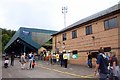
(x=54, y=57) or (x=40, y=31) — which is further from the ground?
(x=40, y=31)

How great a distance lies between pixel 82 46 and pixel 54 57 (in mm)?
3981

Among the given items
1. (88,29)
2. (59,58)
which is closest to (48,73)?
(59,58)

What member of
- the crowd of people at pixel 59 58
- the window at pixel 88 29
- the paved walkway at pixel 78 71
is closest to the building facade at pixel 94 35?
the window at pixel 88 29

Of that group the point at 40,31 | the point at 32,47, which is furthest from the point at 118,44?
A: the point at 40,31

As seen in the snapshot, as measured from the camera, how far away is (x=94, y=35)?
29734 mm

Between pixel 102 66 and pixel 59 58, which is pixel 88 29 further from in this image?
pixel 102 66

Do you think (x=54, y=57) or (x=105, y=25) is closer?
(x=105, y=25)

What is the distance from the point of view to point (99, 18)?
2844 centimetres

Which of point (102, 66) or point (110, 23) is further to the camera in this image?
point (110, 23)

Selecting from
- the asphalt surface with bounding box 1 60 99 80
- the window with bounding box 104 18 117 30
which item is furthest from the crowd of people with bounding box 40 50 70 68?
the window with bounding box 104 18 117 30

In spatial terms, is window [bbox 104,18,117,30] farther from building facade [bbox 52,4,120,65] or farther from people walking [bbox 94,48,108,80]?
people walking [bbox 94,48,108,80]

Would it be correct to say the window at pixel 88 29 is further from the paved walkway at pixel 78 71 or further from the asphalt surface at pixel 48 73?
the asphalt surface at pixel 48 73

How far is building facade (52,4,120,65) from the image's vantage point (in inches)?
1007

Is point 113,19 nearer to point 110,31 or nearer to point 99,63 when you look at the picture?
point 110,31
